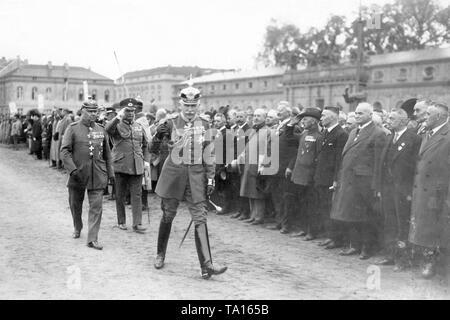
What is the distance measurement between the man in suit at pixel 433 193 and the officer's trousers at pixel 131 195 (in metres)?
4.56

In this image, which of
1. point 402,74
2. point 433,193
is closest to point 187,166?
point 433,193

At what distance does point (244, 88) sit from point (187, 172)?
75772 millimetres

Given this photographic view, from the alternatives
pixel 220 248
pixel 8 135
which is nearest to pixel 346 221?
pixel 220 248

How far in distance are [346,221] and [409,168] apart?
50.6 inches

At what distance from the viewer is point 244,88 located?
268 feet

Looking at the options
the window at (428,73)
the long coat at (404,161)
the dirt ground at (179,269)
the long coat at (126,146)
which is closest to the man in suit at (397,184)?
the long coat at (404,161)

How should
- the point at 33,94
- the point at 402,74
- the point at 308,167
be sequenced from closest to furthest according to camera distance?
the point at 308,167 → the point at 402,74 → the point at 33,94

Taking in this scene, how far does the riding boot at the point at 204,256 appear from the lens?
644 cm

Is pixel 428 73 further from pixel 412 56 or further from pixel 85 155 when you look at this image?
pixel 85 155

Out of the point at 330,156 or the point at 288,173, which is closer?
the point at 330,156

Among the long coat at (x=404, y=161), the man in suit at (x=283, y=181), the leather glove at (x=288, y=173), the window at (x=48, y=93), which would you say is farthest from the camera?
the window at (x=48, y=93)

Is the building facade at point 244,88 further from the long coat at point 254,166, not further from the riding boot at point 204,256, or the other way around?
the riding boot at point 204,256

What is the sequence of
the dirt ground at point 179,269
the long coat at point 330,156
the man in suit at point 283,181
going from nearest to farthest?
the dirt ground at point 179,269, the long coat at point 330,156, the man in suit at point 283,181

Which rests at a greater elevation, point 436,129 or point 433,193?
point 436,129
